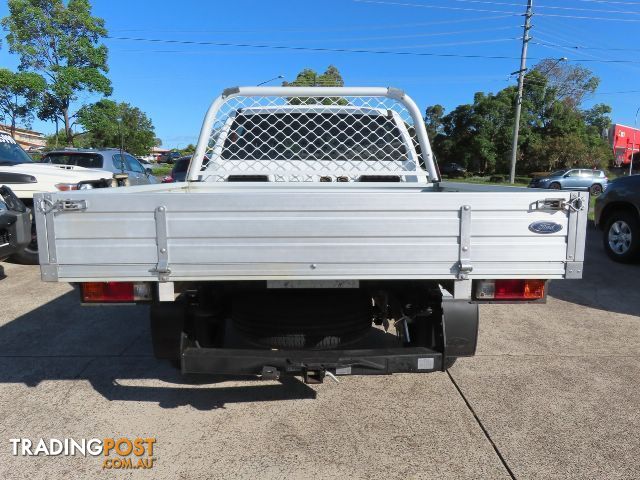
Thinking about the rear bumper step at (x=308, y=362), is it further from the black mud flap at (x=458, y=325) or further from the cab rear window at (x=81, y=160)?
the cab rear window at (x=81, y=160)

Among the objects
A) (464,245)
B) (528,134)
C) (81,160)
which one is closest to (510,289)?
(464,245)

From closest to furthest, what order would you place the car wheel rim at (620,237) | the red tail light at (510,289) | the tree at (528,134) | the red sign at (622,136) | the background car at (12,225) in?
the red tail light at (510,289) → the background car at (12,225) → the car wheel rim at (620,237) → the tree at (528,134) → the red sign at (622,136)

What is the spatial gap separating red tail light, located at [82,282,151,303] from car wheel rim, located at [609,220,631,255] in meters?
7.27

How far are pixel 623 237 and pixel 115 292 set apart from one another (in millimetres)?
7482

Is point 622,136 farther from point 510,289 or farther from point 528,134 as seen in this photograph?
point 510,289

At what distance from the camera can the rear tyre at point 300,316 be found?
108 inches

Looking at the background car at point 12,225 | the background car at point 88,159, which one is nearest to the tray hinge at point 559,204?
the background car at point 12,225

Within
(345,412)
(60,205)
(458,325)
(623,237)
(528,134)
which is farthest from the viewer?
(528,134)

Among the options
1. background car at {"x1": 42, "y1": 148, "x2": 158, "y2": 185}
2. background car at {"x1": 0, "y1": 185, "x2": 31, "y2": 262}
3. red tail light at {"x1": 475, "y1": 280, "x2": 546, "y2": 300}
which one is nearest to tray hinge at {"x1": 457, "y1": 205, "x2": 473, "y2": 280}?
red tail light at {"x1": 475, "y1": 280, "x2": 546, "y2": 300}

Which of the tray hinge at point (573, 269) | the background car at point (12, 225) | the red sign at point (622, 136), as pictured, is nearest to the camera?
the tray hinge at point (573, 269)

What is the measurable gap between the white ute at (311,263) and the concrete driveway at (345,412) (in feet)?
1.53

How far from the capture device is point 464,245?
2324 millimetres

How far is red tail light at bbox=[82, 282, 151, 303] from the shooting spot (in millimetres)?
2543

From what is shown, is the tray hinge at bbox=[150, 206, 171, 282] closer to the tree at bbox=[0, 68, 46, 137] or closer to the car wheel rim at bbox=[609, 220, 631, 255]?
the car wheel rim at bbox=[609, 220, 631, 255]
